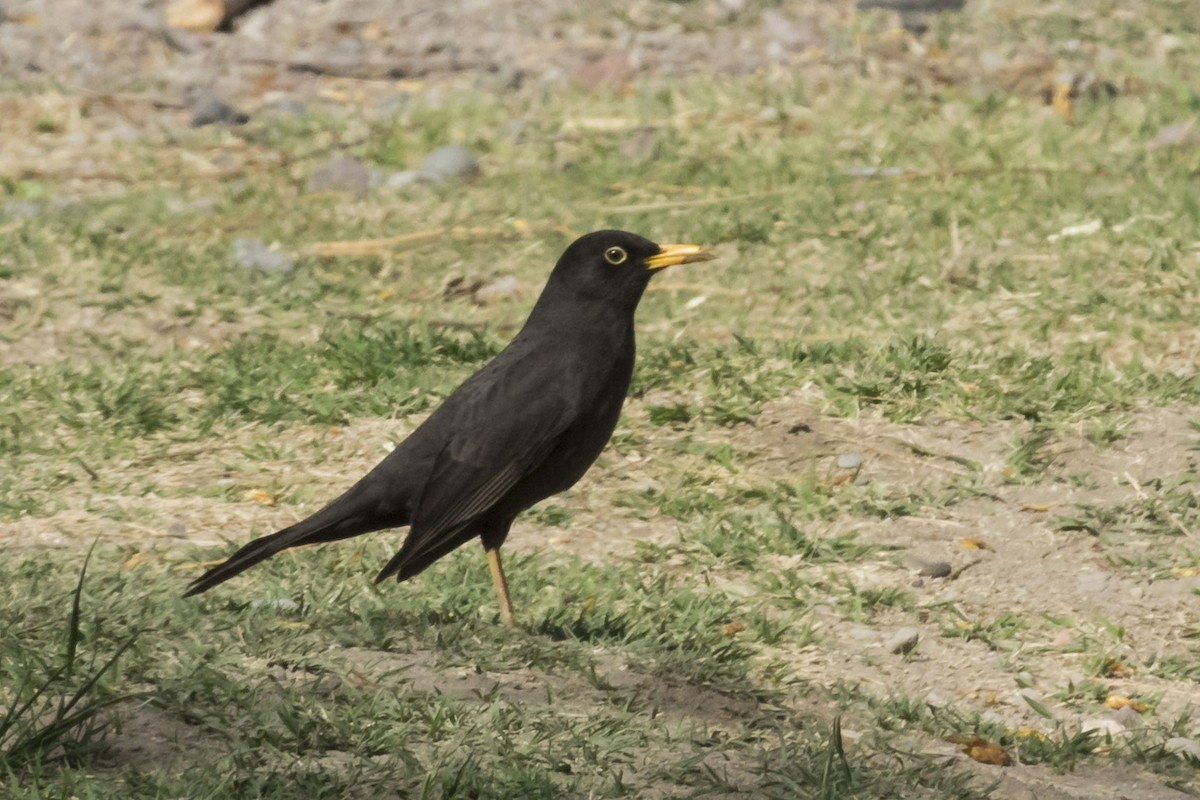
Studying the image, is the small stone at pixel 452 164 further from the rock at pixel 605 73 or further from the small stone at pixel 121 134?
the small stone at pixel 121 134

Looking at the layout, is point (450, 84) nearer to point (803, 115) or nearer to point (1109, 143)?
point (803, 115)

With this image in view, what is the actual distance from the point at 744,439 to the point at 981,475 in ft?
2.82

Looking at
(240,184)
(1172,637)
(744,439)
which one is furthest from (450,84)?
(1172,637)

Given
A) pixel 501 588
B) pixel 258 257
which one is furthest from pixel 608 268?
pixel 258 257

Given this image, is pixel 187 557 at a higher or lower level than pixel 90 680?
lower

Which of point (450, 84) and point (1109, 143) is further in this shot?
point (450, 84)

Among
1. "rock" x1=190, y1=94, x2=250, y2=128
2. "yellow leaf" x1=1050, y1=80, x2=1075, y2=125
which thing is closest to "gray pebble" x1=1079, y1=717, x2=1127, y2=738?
"yellow leaf" x1=1050, y1=80, x2=1075, y2=125

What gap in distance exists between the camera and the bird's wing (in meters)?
4.96

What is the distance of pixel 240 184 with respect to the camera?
10.0 metres

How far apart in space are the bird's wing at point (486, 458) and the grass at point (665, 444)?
0.98ft

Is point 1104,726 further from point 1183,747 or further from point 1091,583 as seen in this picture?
point 1091,583

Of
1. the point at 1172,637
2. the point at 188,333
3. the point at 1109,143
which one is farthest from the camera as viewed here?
the point at 1109,143

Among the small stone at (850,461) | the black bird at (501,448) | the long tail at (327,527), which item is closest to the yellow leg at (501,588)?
the black bird at (501,448)

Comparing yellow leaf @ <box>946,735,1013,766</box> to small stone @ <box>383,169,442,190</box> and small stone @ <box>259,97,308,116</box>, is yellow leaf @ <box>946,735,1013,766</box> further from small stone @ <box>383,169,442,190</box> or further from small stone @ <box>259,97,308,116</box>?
small stone @ <box>259,97,308,116</box>
